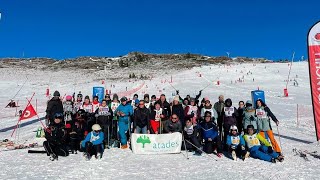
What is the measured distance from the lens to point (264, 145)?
993 cm

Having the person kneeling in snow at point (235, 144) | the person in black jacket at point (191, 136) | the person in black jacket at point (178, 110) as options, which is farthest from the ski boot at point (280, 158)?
the person in black jacket at point (178, 110)

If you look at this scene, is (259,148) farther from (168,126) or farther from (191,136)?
(168,126)

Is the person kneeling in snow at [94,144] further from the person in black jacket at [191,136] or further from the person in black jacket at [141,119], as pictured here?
the person in black jacket at [191,136]

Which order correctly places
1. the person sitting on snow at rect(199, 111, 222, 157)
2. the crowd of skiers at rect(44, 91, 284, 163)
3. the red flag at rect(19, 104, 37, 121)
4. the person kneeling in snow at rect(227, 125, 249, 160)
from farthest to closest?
the red flag at rect(19, 104, 37, 121) → the person sitting on snow at rect(199, 111, 222, 157) → the crowd of skiers at rect(44, 91, 284, 163) → the person kneeling in snow at rect(227, 125, 249, 160)

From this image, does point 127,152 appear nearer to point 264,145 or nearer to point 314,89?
point 264,145

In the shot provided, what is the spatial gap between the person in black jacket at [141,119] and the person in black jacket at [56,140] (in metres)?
2.15

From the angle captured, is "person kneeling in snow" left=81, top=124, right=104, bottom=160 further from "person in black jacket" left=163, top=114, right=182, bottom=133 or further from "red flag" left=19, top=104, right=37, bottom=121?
"red flag" left=19, top=104, right=37, bottom=121

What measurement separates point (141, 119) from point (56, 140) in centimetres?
254

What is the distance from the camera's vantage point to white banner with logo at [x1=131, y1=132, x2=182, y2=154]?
10477 mm

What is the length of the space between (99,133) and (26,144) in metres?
3.21

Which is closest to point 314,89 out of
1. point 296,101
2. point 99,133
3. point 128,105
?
point 128,105

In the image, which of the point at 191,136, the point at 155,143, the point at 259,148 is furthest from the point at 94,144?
the point at 259,148

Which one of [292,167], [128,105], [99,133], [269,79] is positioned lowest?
[292,167]

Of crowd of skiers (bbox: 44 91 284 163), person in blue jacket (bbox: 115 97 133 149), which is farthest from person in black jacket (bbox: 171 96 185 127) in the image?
person in blue jacket (bbox: 115 97 133 149)
